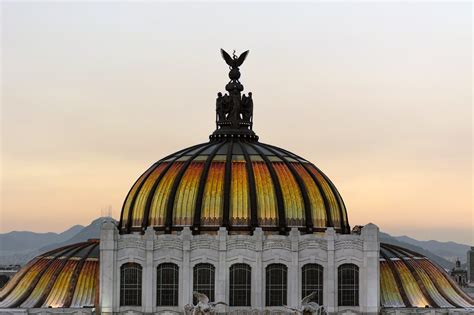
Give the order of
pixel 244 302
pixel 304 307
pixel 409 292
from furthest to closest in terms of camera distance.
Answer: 1. pixel 409 292
2. pixel 244 302
3. pixel 304 307

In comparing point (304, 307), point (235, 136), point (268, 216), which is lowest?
point (304, 307)

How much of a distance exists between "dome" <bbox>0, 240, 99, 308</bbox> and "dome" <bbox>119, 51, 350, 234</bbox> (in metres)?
5.59

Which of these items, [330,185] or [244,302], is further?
[330,185]

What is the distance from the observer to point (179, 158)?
14975cm

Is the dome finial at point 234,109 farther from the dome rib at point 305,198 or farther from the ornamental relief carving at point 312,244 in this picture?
the ornamental relief carving at point 312,244

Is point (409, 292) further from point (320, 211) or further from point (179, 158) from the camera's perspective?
point (179, 158)

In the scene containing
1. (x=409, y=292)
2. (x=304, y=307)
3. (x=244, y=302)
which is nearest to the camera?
(x=304, y=307)

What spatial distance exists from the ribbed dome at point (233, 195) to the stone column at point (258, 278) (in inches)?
172

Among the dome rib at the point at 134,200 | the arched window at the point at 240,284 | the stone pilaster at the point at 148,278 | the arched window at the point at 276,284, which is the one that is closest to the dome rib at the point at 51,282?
the dome rib at the point at 134,200

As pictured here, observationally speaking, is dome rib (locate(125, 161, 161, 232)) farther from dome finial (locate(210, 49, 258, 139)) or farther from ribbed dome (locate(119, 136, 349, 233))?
dome finial (locate(210, 49, 258, 139))

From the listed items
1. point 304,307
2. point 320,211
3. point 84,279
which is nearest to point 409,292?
point 320,211

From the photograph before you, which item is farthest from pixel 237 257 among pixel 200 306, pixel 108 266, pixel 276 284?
pixel 200 306

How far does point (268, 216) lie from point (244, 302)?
9.89 m

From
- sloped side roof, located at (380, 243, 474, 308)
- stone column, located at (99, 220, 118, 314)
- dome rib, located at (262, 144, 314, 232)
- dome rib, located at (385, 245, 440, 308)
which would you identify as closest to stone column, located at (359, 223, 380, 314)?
sloped side roof, located at (380, 243, 474, 308)
